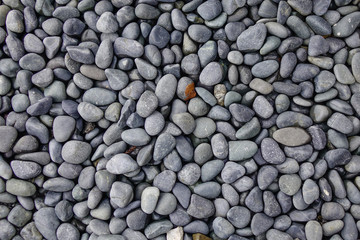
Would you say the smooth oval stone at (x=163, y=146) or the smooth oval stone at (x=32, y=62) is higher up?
the smooth oval stone at (x=32, y=62)

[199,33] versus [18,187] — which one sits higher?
[199,33]

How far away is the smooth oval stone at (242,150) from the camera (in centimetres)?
122

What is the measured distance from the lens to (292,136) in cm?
122

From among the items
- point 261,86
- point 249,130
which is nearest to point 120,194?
point 249,130

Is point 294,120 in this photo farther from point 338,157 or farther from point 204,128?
point 204,128

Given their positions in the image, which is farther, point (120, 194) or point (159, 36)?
point (159, 36)

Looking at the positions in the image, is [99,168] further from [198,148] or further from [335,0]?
[335,0]

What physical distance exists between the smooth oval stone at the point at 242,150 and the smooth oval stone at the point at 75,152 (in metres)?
0.56

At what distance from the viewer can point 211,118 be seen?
128 centimetres

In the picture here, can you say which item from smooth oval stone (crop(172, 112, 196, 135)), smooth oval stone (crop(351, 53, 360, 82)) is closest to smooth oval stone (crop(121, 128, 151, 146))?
smooth oval stone (crop(172, 112, 196, 135))

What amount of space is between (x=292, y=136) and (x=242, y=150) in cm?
19

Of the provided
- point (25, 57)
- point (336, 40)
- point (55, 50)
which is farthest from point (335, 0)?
point (25, 57)

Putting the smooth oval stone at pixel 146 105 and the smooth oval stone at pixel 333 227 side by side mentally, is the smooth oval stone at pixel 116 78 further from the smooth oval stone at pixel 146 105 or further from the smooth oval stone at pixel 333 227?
the smooth oval stone at pixel 333 227

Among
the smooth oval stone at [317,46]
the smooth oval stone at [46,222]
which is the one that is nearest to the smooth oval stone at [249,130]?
the smooth oval stone at [317,46]
